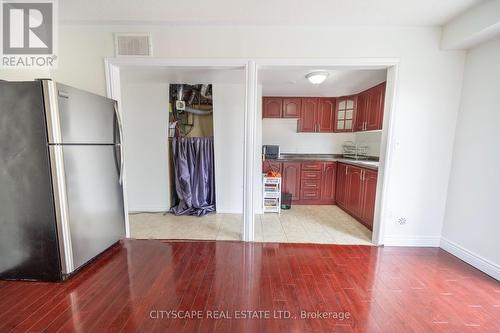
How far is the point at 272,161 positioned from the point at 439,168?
2.41 meters

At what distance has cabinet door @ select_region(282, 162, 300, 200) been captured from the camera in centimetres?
410

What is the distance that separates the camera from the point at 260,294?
1727 mm

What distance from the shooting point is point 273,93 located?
4.29m

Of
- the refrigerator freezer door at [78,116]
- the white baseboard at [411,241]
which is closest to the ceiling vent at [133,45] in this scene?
the refrigerator freezer door at [78,116]

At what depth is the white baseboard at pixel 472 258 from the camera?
1993mm

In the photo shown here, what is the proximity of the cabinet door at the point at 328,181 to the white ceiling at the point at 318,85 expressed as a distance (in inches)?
55.8

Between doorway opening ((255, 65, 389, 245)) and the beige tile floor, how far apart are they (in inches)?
0.6

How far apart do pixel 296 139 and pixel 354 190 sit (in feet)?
5.85

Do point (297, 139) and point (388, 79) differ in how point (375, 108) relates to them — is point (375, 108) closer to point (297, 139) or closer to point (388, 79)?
point (388, 79)

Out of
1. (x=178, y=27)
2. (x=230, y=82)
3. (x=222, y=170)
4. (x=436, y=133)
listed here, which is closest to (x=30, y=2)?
(x=178, y=27)

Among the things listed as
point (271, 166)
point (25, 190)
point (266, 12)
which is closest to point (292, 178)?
point (271, 166)

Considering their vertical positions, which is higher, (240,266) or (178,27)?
(178,27)

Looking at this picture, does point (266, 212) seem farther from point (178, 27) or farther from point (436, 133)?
point (178, 27)

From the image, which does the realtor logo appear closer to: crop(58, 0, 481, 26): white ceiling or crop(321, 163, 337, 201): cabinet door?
crop(58, 0, 481, 26): white ceiling
